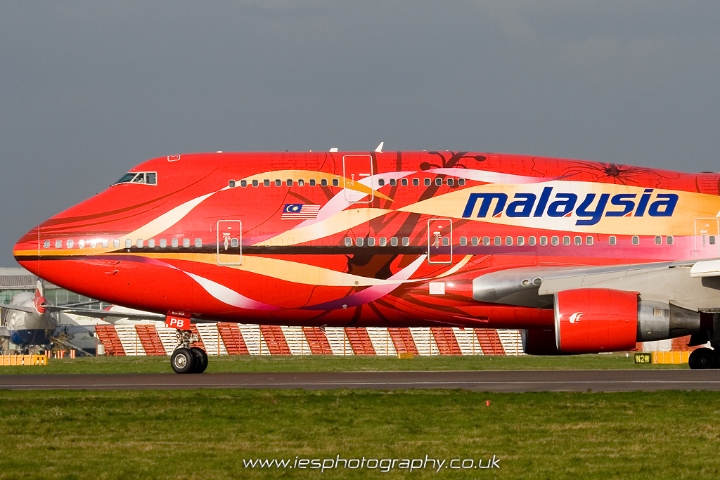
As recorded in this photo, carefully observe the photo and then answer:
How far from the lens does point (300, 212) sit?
84.4ft

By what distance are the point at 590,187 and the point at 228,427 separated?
14032 mm

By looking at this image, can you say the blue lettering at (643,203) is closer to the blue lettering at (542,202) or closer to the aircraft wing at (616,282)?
the aircraft wing at (616,282)

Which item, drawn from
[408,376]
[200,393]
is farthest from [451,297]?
[200,393]

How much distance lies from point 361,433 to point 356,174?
12.7m

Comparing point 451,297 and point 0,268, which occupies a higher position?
point 451,297

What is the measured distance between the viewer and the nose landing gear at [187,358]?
26250 mm

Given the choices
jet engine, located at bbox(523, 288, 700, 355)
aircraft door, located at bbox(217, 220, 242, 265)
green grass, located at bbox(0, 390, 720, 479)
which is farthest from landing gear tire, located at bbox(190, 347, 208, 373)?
jet engine, located at bbox(523, 288, 700, 355)

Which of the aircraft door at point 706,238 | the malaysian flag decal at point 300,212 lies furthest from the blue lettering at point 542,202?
the malaysian flag decal at point 300,212

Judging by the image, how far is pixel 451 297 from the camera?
25.6 meters

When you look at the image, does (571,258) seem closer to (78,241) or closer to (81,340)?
(78,241)

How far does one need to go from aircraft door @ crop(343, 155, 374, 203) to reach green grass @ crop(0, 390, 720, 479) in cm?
767

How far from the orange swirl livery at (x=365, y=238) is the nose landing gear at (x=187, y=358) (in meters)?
0.05

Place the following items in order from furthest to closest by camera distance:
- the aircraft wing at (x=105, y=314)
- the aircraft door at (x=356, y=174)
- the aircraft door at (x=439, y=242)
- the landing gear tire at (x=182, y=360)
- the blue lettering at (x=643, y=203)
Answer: the aircraft wing at (x=105, y=314)
the landing gear tire at (x=182, y=360)
the blue lettering at (x=643, y=203)
the aircraft door at (x=356, y=174)
the aircraft door at (x=439, y=242)

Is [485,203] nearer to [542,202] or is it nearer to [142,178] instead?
[542,202]
